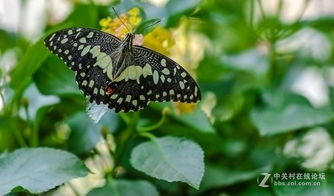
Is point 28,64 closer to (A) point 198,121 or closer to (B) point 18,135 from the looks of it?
(B) point 18,135

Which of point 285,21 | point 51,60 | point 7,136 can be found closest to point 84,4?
point 51,60

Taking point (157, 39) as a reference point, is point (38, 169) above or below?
below

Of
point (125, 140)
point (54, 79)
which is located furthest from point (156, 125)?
point (54, 79)

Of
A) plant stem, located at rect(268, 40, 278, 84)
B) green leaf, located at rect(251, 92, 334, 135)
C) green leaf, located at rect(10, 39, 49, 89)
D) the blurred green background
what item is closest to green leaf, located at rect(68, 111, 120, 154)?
the blurred green background

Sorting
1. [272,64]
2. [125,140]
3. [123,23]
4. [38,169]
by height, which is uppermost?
[272,64]

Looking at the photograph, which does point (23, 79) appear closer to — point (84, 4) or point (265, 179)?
point (84, 4)

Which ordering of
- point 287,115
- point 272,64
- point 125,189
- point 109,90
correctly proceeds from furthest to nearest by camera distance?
point 272,64
point 287,115
point 125,189
point 109,90

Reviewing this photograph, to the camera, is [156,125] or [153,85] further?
[156,125]

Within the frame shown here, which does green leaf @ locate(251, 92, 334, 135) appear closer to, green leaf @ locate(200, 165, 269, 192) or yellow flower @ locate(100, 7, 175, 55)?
green leaf @ locate(200, 165, 269, 192)

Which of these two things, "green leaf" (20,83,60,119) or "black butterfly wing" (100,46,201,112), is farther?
"green leaf" (20,83,60,119)
